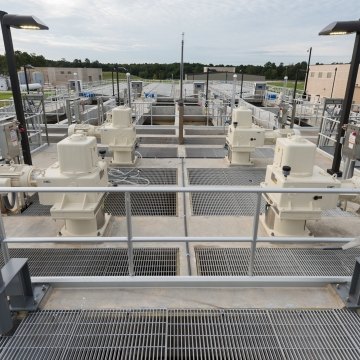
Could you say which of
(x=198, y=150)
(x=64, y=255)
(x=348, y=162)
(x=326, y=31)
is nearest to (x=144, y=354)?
(x=64, y=255)

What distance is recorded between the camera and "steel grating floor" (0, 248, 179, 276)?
4.00 metres

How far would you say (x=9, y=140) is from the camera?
5.87 m

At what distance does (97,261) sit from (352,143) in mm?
4969

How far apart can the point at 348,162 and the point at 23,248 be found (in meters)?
5.97

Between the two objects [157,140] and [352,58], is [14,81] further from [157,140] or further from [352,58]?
[352,58]

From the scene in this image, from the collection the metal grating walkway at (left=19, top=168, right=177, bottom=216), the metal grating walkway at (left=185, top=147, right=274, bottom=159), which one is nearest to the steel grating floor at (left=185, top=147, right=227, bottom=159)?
the metal grating walkway at (left=185, top=147, right=274, bottom=159)

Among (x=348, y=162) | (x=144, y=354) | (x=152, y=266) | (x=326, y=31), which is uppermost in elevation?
(x=326, y=31)

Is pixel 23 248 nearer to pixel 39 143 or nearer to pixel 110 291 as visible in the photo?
pixel 110 291

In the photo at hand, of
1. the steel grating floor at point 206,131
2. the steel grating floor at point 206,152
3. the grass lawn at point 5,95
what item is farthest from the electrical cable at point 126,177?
the grass lawn at point 5,95

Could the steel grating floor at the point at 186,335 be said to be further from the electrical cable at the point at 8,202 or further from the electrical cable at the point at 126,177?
the electrical cable at the point at 126,177

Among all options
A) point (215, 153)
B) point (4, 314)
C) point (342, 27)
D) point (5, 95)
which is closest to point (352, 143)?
point (342, 27)

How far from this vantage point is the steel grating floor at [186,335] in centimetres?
247

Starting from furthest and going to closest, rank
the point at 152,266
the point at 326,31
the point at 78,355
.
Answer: the point at 326,31 < the point at 152,266 < the point at 78,355

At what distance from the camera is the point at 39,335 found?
102 inches
